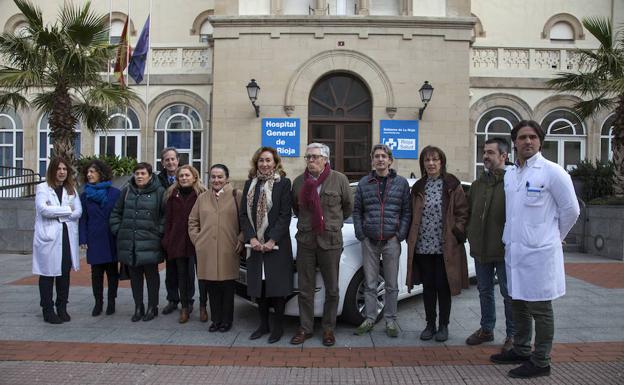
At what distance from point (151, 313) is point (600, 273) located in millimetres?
8155

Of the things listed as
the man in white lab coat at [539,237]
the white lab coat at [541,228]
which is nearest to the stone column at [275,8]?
the man in white lab coat at [539,237]

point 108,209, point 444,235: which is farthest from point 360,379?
point 108,209

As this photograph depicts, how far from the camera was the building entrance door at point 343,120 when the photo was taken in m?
17.2

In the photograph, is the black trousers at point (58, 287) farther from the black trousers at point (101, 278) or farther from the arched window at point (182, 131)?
the arched window at point (182, 131)

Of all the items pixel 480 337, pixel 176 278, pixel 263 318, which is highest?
pixel 176 278

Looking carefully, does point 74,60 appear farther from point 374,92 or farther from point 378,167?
point 374,92

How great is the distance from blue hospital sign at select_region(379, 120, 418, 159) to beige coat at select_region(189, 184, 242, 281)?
11579mm

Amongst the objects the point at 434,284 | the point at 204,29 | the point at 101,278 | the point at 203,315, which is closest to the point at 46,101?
the point at 101,278

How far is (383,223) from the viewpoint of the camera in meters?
5.32

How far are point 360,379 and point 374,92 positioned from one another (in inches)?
531

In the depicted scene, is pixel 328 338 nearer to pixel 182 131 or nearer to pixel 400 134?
pixel 400 134

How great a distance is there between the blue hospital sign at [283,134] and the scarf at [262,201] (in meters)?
11.2

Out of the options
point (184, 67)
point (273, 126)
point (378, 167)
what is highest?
point (184, 67)

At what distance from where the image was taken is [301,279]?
17.2 ft
